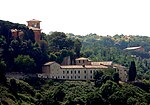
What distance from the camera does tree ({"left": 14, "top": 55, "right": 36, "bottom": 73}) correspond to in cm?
8300

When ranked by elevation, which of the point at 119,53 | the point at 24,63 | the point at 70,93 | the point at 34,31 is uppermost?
the point at 34,31

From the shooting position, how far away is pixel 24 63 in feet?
273

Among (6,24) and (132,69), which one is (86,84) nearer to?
(132,69)

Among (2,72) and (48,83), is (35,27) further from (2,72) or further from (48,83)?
(2,72)

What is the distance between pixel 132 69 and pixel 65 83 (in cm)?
1716

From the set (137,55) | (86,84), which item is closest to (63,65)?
(86,84)

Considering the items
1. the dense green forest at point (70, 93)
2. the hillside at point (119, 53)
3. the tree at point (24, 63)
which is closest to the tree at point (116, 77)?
the dense green forest at point (70, 93)

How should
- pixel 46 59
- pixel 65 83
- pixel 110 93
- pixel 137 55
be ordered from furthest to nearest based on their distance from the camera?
pixel 137 55 → pixel 46 59 → pixel 65 83 → pixel 110 93

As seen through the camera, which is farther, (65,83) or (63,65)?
(63,65)

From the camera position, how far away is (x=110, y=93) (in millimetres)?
78188

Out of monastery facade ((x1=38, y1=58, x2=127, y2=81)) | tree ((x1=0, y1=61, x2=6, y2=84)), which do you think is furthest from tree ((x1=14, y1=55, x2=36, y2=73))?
tree ((x1=0, y1=61, x2=6, y2=84))

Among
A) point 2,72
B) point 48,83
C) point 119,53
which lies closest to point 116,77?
point 48,83

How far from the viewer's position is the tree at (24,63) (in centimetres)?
8300

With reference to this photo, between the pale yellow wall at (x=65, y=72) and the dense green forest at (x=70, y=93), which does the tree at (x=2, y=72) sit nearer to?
the dense green forest at (x=70, y=93)
